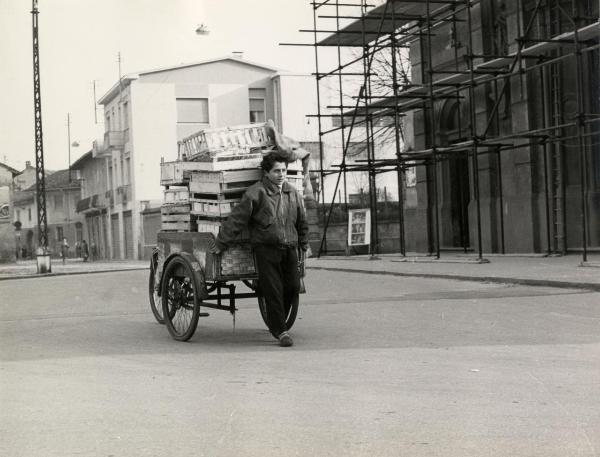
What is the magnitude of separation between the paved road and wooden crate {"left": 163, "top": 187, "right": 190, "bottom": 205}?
55.0 inches

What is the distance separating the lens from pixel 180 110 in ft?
171

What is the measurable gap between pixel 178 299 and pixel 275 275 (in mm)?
1165

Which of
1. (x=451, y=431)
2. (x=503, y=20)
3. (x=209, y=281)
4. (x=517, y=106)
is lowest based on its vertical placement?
(x=451, y=431)

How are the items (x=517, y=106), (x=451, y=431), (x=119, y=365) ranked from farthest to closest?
(x=517, y=106)
(x=119, y=365)
(x=451, y=431)

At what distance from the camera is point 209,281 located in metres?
9.20

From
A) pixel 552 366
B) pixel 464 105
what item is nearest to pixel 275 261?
pixel 552 366

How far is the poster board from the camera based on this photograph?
25.8 metres

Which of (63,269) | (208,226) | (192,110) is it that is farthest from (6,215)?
(208,226)

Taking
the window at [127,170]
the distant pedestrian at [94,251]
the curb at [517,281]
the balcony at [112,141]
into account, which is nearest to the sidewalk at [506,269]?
the curb at [517,281]

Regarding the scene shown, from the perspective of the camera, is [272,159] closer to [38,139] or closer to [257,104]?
[38,139]

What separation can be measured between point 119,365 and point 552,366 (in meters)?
3.40

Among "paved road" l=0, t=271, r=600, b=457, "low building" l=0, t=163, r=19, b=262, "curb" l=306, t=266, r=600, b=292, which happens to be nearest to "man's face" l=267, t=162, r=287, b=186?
"paved road" l=0, t=271, r=600, b=457

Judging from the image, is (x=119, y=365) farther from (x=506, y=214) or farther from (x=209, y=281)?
(x=506, y=214)

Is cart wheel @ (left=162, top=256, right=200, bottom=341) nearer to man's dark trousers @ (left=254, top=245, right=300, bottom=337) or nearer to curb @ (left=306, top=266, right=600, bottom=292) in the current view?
man's dark trousers @ (left=254, top=245, right=300, bottom=337)
